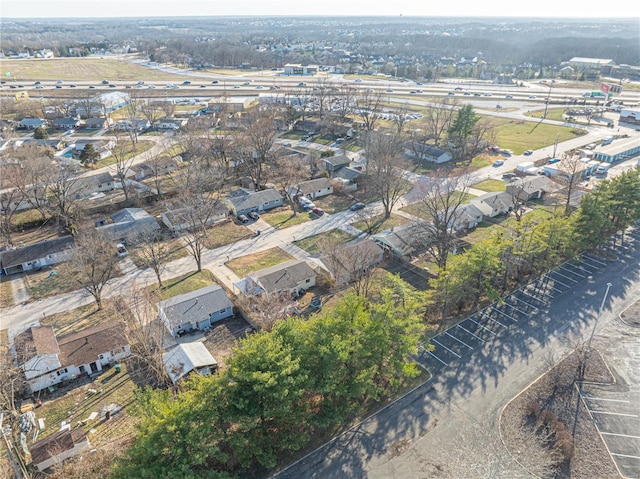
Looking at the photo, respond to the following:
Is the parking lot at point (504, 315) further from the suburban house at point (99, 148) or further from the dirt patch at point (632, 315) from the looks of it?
the suburban house at point (99, 148)

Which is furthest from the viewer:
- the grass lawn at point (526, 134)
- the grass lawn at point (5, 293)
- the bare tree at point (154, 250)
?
the grass lawn at point (526, 134)

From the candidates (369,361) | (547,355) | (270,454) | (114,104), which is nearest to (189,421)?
(270,454)

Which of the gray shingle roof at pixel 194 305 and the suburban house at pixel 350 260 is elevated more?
the suburban house at pixel 350 260

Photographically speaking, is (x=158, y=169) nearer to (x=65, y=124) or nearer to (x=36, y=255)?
(x=36, y=255)

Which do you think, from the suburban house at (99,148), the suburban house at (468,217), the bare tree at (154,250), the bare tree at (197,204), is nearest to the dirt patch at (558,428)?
the suburban house at (468,217)

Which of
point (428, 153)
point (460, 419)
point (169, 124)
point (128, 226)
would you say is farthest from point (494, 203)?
point (169, 124)

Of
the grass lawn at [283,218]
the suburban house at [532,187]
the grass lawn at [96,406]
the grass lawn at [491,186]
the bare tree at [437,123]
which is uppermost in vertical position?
the bare tree at [437,123]

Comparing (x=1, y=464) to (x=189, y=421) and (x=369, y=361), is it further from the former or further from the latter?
(x=369, y=361)
